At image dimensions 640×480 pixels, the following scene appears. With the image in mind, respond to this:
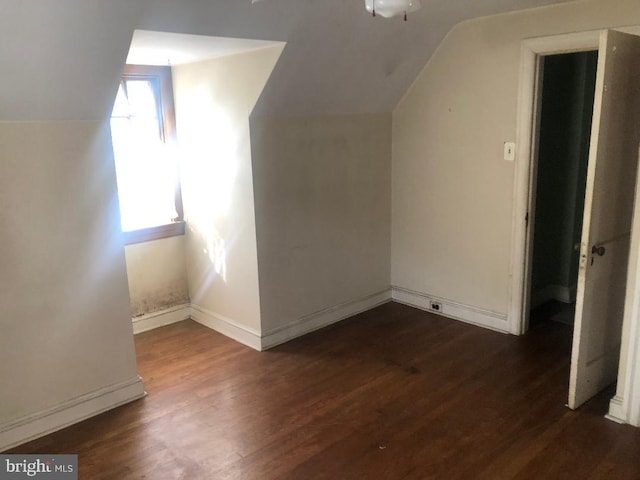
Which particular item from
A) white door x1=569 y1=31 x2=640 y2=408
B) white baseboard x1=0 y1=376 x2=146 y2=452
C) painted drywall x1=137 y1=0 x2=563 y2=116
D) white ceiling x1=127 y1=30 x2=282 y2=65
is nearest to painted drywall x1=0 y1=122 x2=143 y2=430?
white baseboard x1=0 y1=376 x2=146 y2=452

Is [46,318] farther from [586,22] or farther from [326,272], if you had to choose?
Answer: [586,22]

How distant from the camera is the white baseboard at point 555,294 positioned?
4305 millimetres

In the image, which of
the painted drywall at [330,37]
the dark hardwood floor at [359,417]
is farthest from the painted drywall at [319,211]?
the dark hardwood floor at [359,417]

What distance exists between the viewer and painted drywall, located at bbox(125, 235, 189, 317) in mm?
3945

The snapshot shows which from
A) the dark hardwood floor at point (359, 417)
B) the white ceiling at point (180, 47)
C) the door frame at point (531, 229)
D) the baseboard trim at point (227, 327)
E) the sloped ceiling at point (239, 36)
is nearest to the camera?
the sloped ceiling at point (239, 36)

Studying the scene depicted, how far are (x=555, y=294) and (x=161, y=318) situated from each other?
3.29 meters

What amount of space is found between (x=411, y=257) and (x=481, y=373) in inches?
51.8

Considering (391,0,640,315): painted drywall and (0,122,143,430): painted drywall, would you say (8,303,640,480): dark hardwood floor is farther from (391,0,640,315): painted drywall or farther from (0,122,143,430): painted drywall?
(391,0,640,315): painted drywall

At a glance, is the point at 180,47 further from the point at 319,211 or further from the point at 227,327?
the point at 227,327

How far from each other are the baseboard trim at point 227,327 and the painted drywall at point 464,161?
1458mm

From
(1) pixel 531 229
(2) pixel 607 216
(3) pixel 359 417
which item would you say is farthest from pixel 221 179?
(2) pixel 607 216

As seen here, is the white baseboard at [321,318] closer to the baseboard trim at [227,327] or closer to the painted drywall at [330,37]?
the baseboard trim at [227,327]

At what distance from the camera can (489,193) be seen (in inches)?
146

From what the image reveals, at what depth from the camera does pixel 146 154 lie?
390 cm
